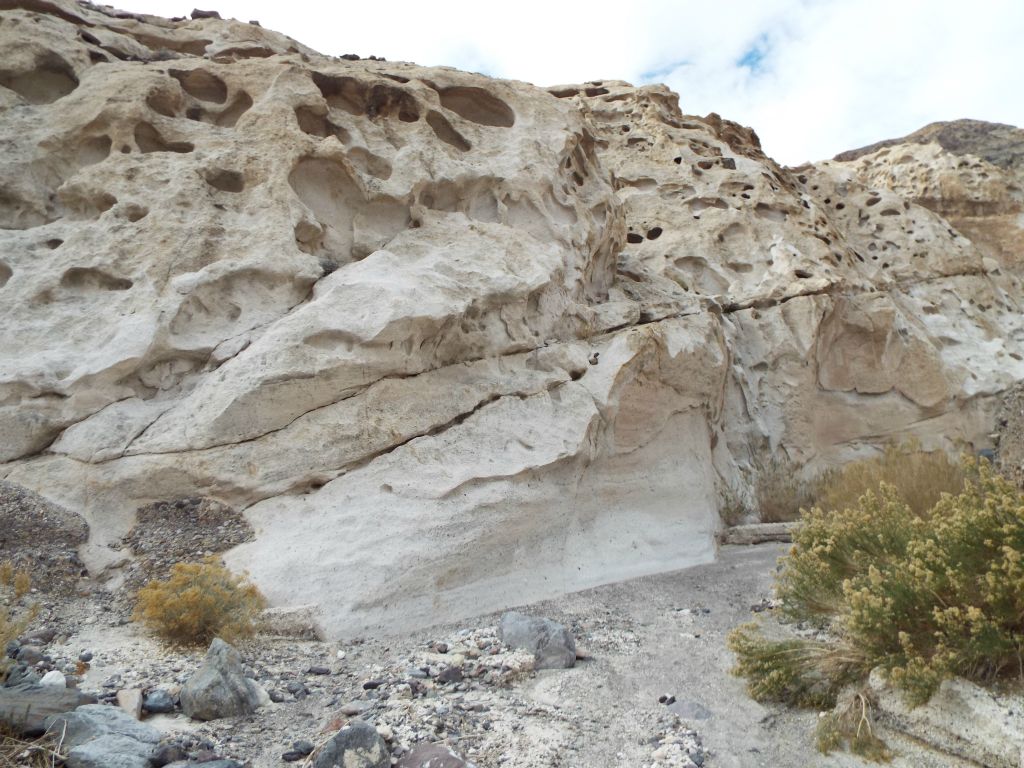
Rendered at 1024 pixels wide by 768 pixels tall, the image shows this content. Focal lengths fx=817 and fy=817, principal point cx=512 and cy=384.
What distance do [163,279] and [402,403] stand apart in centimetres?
193

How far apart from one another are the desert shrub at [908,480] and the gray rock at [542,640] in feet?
8.80

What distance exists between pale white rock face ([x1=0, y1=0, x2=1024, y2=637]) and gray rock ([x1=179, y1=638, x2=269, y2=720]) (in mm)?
1078

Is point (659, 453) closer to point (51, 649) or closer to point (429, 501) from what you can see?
point (429, 501)

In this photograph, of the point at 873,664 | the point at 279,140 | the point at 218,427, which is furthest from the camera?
the point at 279,140

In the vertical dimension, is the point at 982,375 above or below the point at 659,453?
above

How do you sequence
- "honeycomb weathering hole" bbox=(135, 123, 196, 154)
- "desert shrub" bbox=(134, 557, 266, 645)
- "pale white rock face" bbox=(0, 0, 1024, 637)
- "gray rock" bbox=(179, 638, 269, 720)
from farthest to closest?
"honeycomb weathering hole" bbox=(135, 123, 196, 154) < "pale white rock face" bbox=(0, 0, 1024, 637) < "desert shrub" bbox=(134, 557, 266, 645) < "gray rock" bbox=(179, 638, 269, 720)

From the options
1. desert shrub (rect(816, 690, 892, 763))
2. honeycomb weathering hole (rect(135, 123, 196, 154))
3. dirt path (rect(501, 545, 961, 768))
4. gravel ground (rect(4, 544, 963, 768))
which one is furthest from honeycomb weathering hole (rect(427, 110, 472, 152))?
desert shrub (rect(816, 690, 892, 763))

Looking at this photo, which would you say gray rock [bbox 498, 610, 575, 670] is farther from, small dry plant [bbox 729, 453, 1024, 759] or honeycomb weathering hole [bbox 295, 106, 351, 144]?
honeycomb weathering hole [bbox 295, 106, 351, 144]

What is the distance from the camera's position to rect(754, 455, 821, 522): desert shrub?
884 centimetres

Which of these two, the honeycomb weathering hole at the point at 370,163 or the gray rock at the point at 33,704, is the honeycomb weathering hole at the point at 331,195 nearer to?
the honeycomb weathering hole at the point at 370,163

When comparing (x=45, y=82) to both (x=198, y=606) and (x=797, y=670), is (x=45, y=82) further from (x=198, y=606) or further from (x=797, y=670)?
(x=797, y=670)

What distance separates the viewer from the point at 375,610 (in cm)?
448

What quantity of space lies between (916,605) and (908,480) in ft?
11.4

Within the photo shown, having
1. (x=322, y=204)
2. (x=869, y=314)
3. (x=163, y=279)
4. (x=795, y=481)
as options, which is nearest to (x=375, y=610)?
(x=163, y=279)
